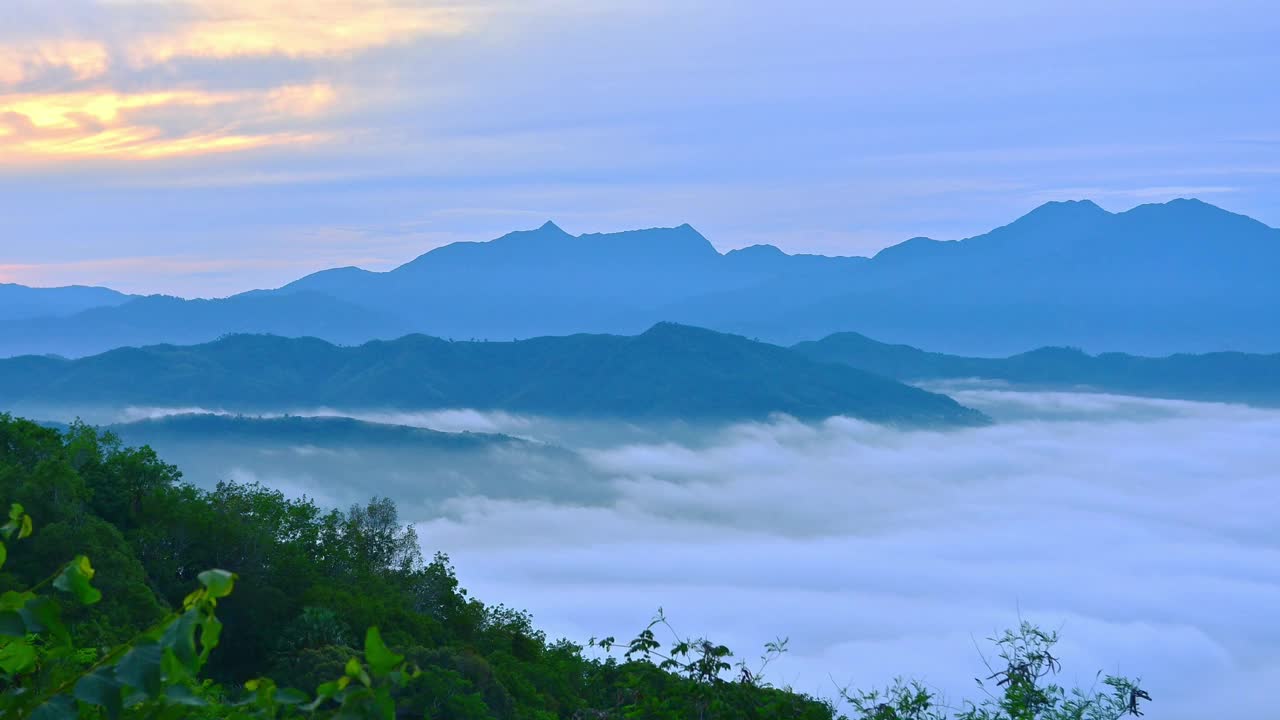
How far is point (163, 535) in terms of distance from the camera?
189 feet

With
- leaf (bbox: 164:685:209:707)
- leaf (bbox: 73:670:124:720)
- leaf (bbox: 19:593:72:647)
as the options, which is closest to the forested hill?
leaf (bbox: 164:685:209:707)

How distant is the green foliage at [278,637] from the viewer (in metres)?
5.56

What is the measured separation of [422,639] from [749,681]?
43.9 m

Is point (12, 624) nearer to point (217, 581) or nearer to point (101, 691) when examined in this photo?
point (101, 691)

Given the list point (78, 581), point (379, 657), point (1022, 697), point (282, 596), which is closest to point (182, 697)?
point (78, 581)

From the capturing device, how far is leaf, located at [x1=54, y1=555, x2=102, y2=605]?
221 inches

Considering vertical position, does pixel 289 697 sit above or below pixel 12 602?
below

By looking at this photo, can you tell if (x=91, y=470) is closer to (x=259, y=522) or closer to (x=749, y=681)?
(x=259, y=522)

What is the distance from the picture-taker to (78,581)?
18.7ft

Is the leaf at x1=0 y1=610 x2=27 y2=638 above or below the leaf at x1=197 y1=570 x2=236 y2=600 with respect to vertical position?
below

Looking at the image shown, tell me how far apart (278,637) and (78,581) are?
50.6 m

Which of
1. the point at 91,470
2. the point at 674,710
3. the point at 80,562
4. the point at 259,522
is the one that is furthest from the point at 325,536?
the point at 80,562

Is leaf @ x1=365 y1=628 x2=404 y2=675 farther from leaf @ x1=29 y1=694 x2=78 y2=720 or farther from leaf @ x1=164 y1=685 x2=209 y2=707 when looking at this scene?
leaf @ x1=29 y1=694 x2=78 y2=720

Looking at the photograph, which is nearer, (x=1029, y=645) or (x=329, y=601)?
(x=1029, y=645)
